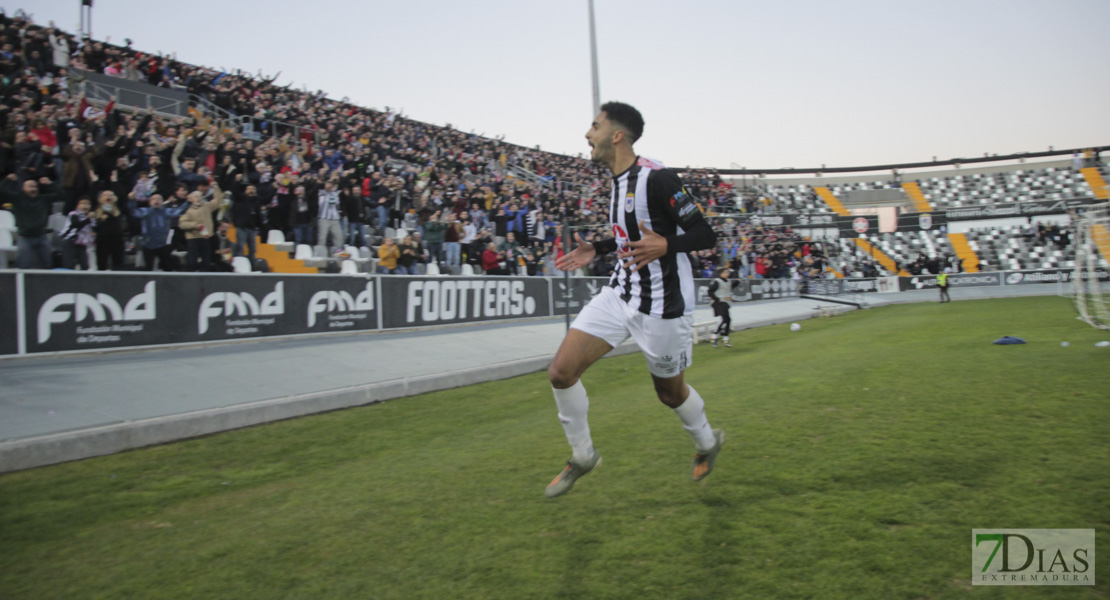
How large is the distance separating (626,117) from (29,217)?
10.1m

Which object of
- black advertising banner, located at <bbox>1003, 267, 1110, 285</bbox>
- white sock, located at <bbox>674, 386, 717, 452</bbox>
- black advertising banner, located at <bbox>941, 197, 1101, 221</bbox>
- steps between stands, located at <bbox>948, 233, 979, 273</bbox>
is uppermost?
black advertising banner, located at <bbox>941, 197, 1101, 221</bbox>

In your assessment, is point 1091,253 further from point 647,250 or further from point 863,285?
point 863,285

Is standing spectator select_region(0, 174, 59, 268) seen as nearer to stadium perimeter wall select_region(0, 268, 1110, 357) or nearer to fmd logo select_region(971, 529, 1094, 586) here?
stadium perimeter wall select_region(0, 268, 1110, 357)

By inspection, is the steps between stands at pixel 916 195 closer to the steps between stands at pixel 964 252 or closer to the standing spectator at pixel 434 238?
the steps between stands at pixel 964 252

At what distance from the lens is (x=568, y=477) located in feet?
14.6

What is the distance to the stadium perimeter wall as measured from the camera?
9.16 meters

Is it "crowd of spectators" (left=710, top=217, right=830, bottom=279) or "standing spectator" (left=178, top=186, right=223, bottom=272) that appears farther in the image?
"crowd of spectators" (left=710, top=217, right=830, bottom=279)

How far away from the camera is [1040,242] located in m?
47.3

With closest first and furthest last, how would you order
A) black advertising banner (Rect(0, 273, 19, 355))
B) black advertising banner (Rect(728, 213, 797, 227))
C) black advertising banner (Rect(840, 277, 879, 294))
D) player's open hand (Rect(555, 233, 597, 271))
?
player's open hand (Rect(555, 233, 597, 271)) < black advertising banner (Rect(0, 273, 19, 355)) < black advertising banner (Rect(728, 213, 797, 227)) < black advertising banner (Rect(840, 277, 879, 294))

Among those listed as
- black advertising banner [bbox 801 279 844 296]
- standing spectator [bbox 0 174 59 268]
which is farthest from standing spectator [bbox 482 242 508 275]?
black advertising banner [bbox 801 279 844 296]

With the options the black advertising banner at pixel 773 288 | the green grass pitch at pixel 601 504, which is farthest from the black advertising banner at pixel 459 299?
the black advertising banner at pixel 773 288

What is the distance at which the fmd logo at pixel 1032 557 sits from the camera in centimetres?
290

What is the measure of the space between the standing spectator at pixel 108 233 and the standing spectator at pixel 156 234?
0.48m

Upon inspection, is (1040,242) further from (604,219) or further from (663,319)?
(663,319)
